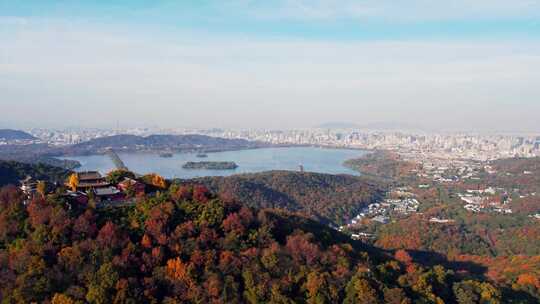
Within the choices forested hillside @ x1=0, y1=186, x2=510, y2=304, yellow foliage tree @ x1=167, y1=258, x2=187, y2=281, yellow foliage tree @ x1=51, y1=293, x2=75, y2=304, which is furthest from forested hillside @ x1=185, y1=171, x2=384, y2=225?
yellow foliage tree @ x1=51, y1=293, x2=75, y2=304

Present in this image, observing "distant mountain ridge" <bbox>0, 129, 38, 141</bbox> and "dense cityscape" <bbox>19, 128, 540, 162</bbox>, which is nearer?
"dense cityscape" <bbox>19, 128, 540, 162</bbox>

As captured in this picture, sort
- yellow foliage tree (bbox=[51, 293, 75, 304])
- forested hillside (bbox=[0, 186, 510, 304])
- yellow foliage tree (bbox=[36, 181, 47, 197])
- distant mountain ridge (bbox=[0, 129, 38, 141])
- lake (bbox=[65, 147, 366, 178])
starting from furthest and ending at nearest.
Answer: distant mountain ridge (bbox=[0, 129, 38, 141])
lake (bbox=[65, 147, 366, 178])
yellow foliage tree (bbox=[36, 181, 47, 197])
forested hillside (bbox=[0, 186, 510, 304])
yellow foliage tree (bbox=[51, 293, 75, 304])

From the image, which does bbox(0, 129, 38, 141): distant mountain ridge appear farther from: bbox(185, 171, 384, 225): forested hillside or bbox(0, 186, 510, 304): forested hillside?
bbox(0, 186, 510, 304): forested hillside

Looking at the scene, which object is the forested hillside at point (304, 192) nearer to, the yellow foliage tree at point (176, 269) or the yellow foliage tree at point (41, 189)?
the yellow foliage tree at point (41, 189)

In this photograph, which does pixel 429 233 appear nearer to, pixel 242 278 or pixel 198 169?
pixel 242 278

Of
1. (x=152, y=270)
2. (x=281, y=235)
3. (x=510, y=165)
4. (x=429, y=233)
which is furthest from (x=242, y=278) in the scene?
(x=510, y=165)

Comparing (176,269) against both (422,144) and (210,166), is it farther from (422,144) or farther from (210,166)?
(422,144)
